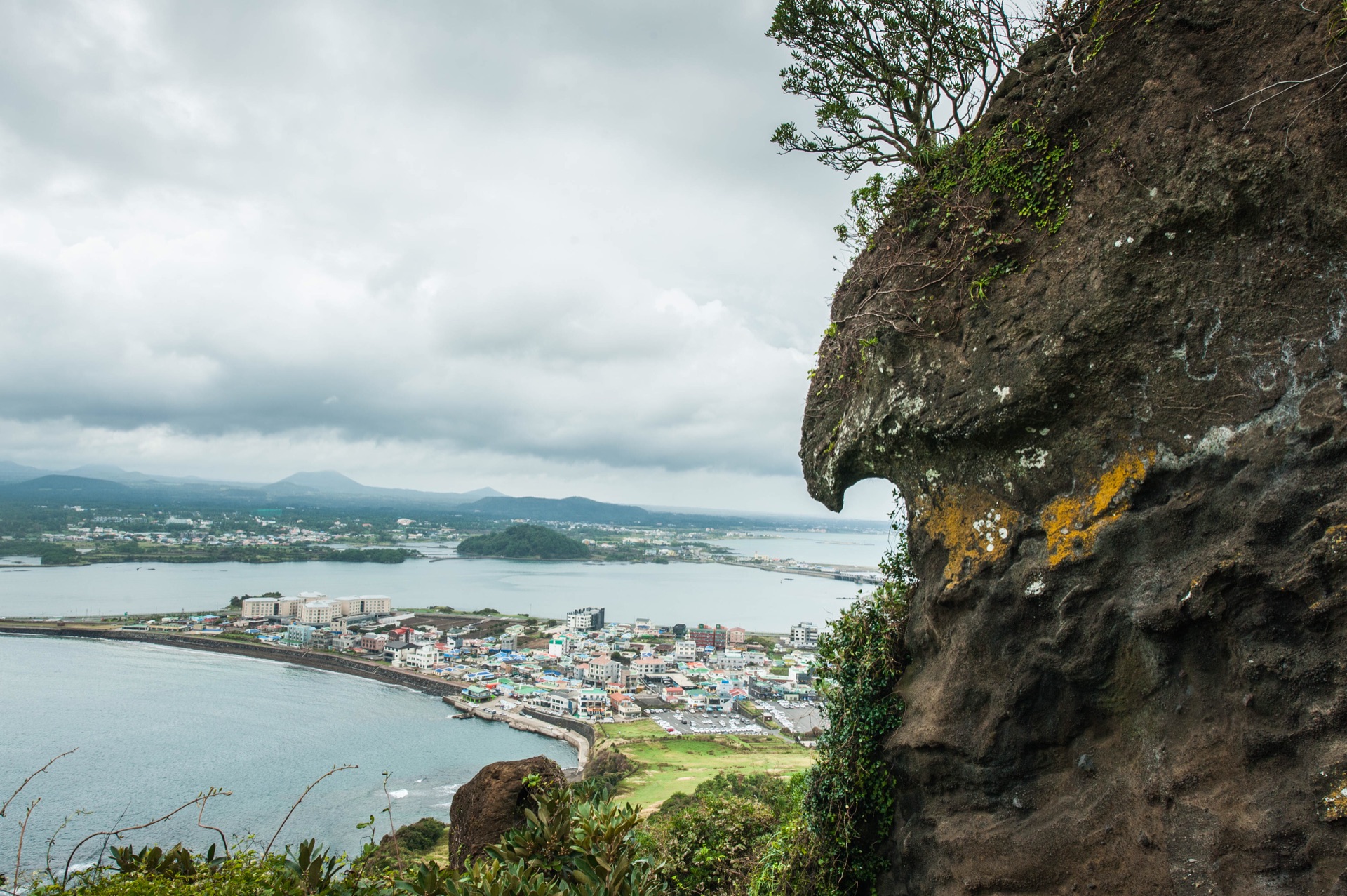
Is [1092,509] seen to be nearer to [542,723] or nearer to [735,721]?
[735,721]

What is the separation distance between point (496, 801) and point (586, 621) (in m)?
46.2

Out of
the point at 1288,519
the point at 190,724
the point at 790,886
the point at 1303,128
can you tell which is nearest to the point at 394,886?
the point at 790,886

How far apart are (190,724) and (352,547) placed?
80.9m

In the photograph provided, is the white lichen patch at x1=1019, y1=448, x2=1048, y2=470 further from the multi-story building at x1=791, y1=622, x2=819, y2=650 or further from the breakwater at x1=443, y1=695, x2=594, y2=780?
the multi-story building at x1=791, y1=622, x2=819, y2=650

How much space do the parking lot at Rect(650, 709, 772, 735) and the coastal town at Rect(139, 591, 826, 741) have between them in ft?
0.32

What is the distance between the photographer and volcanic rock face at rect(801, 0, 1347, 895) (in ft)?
10.7

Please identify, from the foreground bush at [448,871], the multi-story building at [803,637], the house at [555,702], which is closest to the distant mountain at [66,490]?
the house at [555,702]

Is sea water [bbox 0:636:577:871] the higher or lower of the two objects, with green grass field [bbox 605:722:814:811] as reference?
lower

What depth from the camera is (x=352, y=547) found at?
104 m

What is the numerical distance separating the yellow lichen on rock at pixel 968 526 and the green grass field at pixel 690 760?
13603mm

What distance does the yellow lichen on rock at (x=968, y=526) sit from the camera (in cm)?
454

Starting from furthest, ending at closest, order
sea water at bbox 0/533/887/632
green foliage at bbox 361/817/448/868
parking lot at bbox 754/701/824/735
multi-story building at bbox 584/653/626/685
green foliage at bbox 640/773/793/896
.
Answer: sea water at bbox 0/533/887/632 → multi-story building at bbox 584/653/626/685 → parking lot at bbox 754/701/824/735 → green foliage at bbox 361/817/448/868 → green foliage at bbox 640/773/793/896

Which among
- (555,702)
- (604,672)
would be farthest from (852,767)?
(604,672)

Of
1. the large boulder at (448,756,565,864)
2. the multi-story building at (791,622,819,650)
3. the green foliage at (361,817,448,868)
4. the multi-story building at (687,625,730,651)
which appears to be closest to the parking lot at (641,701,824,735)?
the multi-story building at (687,625,730,651)
